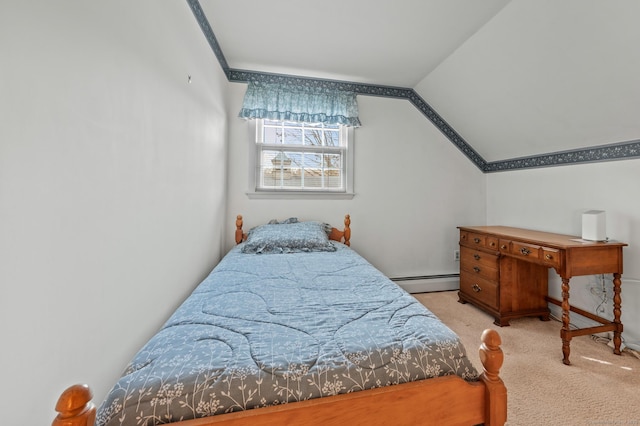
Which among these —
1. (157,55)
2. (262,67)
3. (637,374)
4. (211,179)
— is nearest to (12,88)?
(157,55)

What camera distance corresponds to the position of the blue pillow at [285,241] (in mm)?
2225

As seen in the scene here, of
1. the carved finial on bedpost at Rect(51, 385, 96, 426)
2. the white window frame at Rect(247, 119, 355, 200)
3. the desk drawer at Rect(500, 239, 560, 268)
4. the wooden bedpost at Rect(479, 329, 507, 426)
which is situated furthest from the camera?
the white window frame at Rect(247, 119, 355, 200)

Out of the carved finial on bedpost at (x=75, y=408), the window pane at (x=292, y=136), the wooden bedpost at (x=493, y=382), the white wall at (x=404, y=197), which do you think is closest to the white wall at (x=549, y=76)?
the white wall at (x=404, y=197)

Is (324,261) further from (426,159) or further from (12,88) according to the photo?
(426,159)

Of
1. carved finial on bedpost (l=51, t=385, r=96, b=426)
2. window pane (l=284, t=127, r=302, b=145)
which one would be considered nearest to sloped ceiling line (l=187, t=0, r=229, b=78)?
window pane (l=284, t=127, r=302, b=145)

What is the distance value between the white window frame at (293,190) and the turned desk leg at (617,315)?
2.15m

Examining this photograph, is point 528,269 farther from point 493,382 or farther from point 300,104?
point 300,104

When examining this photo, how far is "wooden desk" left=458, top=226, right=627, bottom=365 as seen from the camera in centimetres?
178

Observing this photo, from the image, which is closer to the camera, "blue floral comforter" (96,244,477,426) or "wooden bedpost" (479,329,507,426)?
"blue floral comforter" (96,244,477,426)

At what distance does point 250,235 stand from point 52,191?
178cm

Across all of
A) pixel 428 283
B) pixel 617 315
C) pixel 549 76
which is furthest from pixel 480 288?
pixel 549 76

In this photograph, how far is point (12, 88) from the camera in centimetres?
59

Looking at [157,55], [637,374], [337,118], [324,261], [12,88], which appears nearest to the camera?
[12,88]

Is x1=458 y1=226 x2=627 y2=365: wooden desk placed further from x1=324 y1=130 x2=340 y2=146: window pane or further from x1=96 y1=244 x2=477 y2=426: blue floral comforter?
x1=324 y1=130 x2=340 y2=146: window pane
